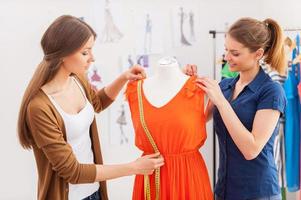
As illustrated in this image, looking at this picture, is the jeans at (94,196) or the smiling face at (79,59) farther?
the jeans at (94,196)

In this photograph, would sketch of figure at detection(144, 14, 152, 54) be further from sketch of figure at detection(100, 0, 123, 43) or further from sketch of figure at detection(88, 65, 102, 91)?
sketch of figure at detection(88, 65, 102, 91)

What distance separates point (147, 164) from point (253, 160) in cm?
44

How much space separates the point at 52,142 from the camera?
1357 millimetres

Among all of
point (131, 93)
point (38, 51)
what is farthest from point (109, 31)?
point (131, 93)

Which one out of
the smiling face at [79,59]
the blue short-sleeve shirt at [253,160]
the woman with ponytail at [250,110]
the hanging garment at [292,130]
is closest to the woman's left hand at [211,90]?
the woman with ponytail at [250,110]

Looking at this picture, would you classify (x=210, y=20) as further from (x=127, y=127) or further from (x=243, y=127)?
(x=243, y=127)

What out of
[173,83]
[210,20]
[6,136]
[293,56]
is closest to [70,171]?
[173,83]

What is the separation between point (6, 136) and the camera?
2520mm

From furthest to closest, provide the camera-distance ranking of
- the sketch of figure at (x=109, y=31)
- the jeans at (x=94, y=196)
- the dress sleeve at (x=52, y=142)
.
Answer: the sketch of figure at (x=109, y=31)
the jeans at (x=94, y=196)
the dress sleeve at (x=52, y=142)

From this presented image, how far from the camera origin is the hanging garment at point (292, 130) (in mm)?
2443

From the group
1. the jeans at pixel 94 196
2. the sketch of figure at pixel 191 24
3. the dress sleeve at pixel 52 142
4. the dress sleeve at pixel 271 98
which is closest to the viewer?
the dress sleeve at pixel 52 142

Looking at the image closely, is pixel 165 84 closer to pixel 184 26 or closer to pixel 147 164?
pixel 147 164

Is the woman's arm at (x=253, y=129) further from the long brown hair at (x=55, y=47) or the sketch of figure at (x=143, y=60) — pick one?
the sketch of figure at (x=143, y=60)

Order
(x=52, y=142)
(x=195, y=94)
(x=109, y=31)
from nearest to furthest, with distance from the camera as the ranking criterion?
(x=52, y=142) → (x=195, y=94) → (x=109, y=31)
